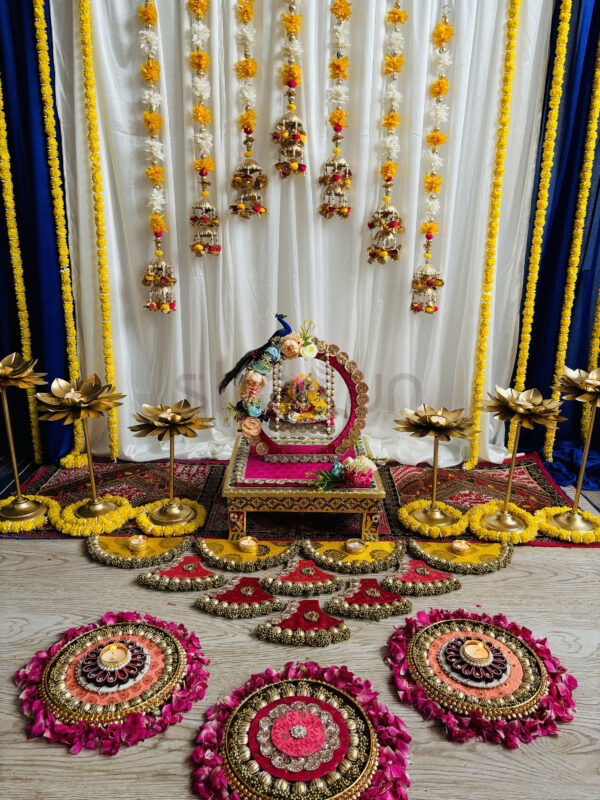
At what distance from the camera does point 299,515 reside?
2.90m

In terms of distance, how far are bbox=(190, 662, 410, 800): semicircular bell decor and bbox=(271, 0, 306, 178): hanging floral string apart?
243 cm

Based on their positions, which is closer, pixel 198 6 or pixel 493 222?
pixel 198 6

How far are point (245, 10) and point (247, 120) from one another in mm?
507

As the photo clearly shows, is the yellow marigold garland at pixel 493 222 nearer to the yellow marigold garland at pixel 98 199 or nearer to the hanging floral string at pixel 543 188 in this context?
the hanging floral string at pixel 543 188

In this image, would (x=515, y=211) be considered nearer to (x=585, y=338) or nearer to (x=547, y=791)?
(x=585, y=338)

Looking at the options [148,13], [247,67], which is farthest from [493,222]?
[148,13]

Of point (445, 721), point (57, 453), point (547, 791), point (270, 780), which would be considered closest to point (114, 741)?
point (270, 780)

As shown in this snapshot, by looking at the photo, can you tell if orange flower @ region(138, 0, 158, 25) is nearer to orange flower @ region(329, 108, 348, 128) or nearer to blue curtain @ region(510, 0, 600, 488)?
orange flower @ region(329, 108, 348, 128)

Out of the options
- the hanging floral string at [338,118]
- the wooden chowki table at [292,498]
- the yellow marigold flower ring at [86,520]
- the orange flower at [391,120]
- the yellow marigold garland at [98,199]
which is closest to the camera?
the wooden chowki table at [292,498]

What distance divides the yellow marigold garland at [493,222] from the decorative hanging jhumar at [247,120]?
4.02 ft

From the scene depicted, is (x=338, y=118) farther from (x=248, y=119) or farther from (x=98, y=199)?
(x=98, y=199)

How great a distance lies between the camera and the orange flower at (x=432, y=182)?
10.6ft

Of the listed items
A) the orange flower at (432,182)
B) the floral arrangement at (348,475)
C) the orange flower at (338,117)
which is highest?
the orange flower at (338,117)

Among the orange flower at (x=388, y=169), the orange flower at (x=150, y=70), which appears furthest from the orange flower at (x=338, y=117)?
the orange flower at (x=150, y=70)
